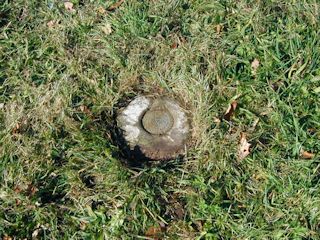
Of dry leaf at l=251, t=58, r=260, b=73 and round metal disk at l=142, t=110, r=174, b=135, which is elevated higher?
dry leaf at l=251, t=58, r=260, b=73

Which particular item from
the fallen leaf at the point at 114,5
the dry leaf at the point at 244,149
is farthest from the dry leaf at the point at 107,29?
the dry leaf at the point at 244,149

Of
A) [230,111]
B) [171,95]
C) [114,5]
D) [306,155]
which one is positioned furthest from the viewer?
[114,5]

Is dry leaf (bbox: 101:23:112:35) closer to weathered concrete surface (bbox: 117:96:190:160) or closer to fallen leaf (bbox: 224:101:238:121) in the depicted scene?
weathered concrete surface (bbox: 117:96:190:160)

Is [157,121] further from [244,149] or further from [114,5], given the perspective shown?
[114,5]

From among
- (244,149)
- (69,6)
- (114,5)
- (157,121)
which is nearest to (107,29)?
(114,5)

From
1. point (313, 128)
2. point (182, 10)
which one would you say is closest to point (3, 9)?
point (182, 10)

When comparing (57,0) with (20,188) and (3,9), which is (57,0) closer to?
(3,9)

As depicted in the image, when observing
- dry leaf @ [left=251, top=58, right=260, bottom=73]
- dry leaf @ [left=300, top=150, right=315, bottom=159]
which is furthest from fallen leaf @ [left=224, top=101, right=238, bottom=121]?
dry leaf @ [left=300, top=150, right=315, bottom=159]
